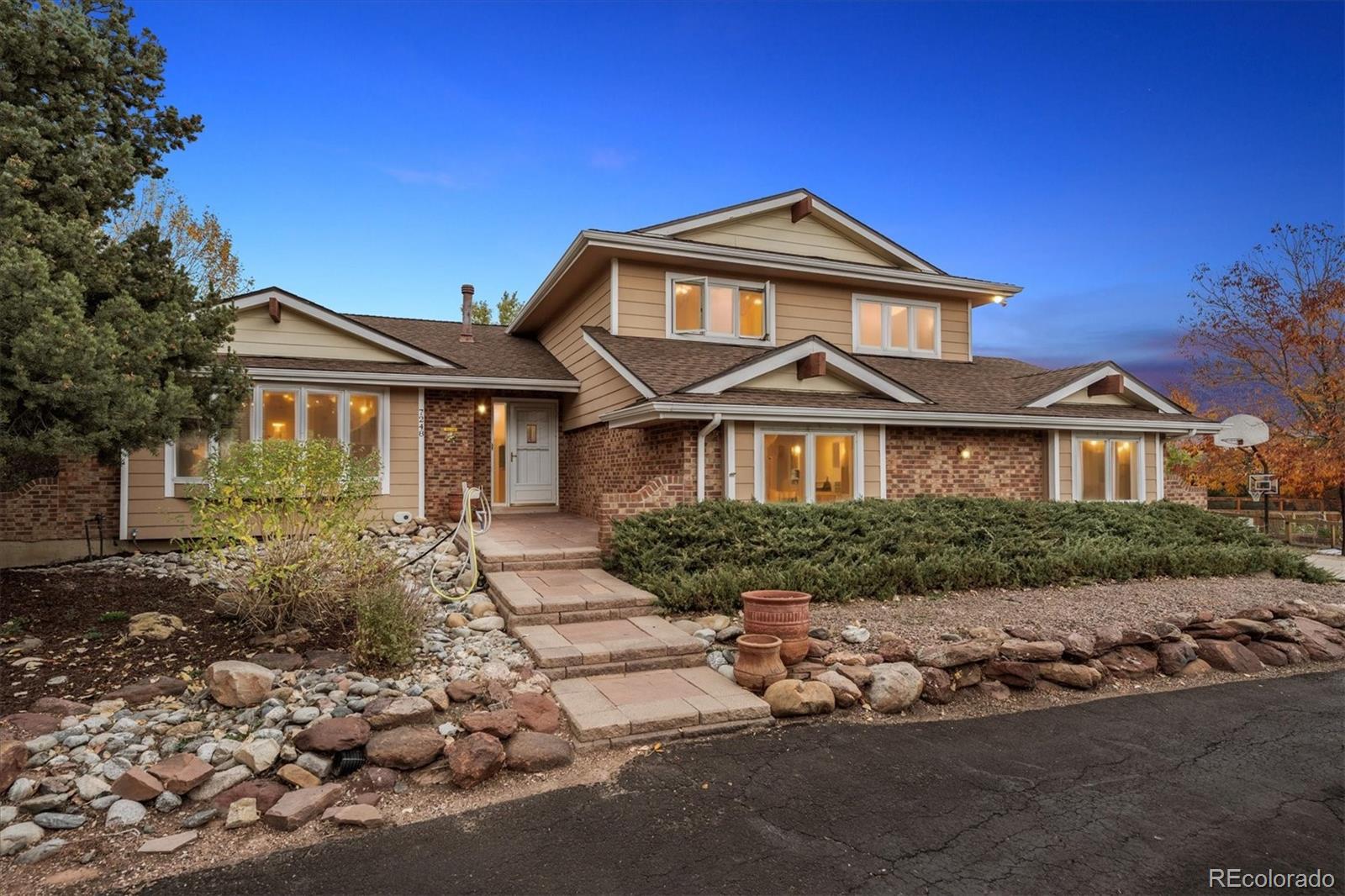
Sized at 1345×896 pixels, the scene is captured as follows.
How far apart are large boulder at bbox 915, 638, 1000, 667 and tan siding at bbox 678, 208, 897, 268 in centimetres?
941

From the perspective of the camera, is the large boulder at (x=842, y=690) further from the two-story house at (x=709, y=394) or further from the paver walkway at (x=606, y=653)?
the two-story house at (x=709, y=394)

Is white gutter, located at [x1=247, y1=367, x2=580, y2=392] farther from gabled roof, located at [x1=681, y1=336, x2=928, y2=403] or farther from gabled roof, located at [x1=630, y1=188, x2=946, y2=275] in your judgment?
gabled roof, located at [x1=681, y1=336, x2=928, y2=403]

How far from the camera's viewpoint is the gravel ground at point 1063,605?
22.0ft

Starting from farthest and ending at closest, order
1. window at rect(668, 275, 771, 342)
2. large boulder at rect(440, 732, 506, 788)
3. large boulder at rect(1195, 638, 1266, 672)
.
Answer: window at rect(668, 275, 771, 342) < large boulder at rect(1195, 638, 1266, 672) < large boulder at rect(440, 732, 506, 788)

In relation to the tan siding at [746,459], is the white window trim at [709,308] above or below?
above

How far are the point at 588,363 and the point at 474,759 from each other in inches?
375

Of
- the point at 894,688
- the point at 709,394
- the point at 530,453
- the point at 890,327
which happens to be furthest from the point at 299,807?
the point at 890,327

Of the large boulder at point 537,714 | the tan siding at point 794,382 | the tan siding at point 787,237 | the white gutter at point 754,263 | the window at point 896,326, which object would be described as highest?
the tan siding at point 787,237

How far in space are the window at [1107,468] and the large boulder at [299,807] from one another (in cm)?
1317

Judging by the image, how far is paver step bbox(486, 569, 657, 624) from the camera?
659 centimetres

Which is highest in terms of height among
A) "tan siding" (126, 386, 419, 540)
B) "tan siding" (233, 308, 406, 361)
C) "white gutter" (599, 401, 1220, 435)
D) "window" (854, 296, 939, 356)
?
"window" (854, 296, 939, 356)

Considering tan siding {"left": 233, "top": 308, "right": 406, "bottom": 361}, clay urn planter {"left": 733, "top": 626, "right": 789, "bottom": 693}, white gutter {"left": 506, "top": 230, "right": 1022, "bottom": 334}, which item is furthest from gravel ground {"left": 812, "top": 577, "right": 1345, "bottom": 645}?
tan siding {"left": 233, "top": 308, "right": 406, "bottom": 361}

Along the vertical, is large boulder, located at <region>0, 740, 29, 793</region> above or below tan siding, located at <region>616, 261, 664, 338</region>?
below

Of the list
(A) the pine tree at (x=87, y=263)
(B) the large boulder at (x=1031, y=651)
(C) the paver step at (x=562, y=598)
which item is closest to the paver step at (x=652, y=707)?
(C) the paver step at (x=562, y=598)
